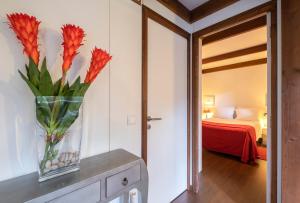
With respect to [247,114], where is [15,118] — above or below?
above

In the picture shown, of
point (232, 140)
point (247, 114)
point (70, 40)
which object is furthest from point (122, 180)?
point (247, 114)

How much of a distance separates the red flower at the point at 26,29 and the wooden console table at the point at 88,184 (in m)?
0.58

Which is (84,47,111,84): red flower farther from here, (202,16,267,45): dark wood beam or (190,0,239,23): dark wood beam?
(202,16,267,45): dark wood beam

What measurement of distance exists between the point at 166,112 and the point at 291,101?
1.11 m

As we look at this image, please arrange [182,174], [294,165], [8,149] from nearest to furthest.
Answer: [8,149] → [294,165] → [182,174]

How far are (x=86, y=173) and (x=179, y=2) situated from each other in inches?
79.9

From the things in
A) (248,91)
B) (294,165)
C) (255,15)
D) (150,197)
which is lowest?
(150,197)

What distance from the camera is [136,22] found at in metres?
1.38

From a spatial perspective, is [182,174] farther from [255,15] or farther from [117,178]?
[255,15]

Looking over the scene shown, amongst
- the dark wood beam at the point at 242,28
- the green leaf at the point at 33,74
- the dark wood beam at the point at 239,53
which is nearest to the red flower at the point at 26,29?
the green leaf at the point at 33,74

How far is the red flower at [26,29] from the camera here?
0.63 metres

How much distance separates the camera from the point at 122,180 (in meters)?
0.87

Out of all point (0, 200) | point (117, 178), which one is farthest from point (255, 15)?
point (0, 200)

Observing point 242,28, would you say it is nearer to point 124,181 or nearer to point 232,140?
point 232,140
